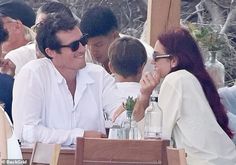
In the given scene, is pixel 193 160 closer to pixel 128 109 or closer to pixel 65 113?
pixel 128 109

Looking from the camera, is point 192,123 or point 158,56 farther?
point 158,56

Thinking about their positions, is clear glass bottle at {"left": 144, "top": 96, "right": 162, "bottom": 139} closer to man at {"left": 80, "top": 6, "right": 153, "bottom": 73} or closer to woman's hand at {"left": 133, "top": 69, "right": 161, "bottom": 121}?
woman's hand at {"left": 133, "top": 69, "right": 161, "bottom": 121}

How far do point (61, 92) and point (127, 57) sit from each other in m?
0.64

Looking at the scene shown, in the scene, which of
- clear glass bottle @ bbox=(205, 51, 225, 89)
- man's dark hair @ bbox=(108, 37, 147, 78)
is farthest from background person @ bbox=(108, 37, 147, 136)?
clear glass bottle @ bbox=(205, 51, 225, 89)

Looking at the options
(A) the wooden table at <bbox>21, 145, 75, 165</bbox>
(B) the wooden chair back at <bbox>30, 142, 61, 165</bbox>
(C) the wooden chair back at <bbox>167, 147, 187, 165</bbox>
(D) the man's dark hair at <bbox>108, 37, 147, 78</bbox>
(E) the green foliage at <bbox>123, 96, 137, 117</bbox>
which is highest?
(D) the man's dark hair at <bbox>108, 37, 147, 78</bbox>

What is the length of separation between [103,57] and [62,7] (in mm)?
655

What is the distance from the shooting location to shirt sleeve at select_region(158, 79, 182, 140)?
440cm

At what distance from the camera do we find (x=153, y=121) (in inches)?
173

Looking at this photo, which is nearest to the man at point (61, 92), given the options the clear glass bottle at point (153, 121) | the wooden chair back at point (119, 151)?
the clear glass bottle at point (153, 121)

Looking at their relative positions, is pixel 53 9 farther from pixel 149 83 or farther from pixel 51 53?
pixel 149 83

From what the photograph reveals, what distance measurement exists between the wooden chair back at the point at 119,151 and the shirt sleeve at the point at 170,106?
53cm

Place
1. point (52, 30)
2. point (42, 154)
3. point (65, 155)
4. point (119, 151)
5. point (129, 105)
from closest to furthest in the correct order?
point (119, 151) < point (42, 154) < point (65, 155) < point (129, 105) < point (52, 30)

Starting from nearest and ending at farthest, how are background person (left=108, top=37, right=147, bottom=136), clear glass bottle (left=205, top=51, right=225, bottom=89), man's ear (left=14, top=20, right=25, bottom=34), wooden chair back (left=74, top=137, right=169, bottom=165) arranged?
1. wooden chair back (left=74, top=137, right=169, bottom=165)
2. background person (left=108, top=37, right=147, bottom=136)
3. clear glass bottle (left=205, top=51, right=225, bottom=89)
4. man's ear (left=14, top=20, right=25, bottom=34)

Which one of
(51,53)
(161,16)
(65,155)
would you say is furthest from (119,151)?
(161,16)
